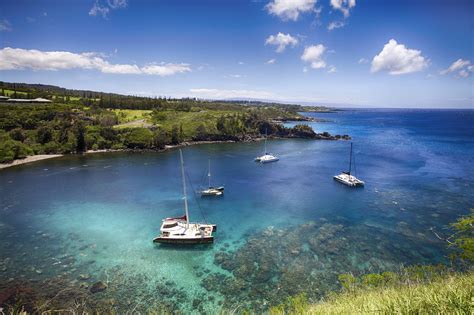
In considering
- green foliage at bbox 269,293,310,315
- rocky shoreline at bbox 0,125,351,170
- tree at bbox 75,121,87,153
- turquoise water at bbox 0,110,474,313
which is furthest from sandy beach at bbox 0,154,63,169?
green foliage at bbox 269,293,310,315

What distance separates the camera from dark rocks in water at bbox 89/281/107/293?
24.1 m

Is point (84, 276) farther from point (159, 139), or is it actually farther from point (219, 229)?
point (159, 139)

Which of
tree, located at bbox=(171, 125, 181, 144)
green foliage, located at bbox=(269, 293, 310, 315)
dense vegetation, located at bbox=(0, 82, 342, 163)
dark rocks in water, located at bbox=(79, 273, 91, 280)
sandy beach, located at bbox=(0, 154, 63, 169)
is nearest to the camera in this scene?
green foliage, located at bbox=(269, 293, 310, 315)

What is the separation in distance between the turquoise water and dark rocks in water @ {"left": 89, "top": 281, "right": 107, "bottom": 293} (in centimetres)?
46

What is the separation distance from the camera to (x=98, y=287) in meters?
24.4

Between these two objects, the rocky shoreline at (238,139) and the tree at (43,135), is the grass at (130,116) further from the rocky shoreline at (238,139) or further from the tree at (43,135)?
the tree at (43,135)

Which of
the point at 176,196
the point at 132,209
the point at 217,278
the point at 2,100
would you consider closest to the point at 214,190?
the point at 176,196

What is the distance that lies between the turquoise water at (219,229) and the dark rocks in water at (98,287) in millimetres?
460

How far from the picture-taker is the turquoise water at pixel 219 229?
24750mm

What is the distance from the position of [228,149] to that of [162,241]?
6770cm

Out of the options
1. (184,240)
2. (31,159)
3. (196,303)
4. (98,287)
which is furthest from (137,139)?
(196,303)

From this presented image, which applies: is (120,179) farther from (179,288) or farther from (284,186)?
(179,288)

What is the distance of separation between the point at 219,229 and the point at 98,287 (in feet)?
52.8

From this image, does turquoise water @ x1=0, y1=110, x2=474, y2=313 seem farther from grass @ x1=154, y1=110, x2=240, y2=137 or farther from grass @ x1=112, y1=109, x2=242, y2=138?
grass @ x1=154, y1=110, x2=240, y2=137
